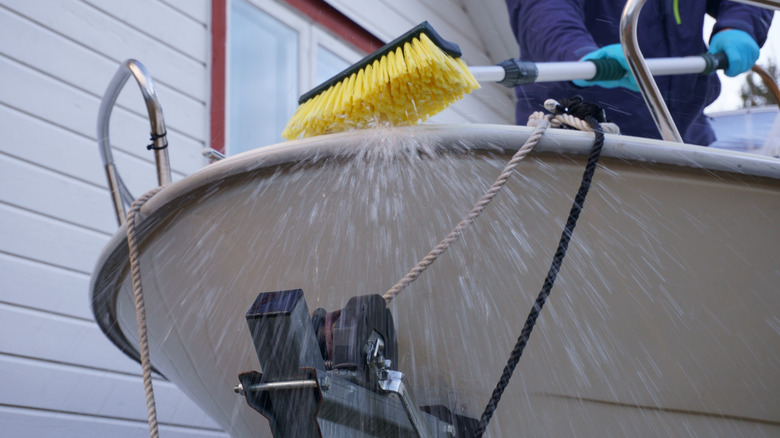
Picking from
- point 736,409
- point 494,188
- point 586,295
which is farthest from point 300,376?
point 736,409

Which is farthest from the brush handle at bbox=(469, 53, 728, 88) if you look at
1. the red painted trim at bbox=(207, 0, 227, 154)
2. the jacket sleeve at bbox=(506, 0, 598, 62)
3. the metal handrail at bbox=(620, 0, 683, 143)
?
the red painted trim at bbox=(207, 0, 227, 154)

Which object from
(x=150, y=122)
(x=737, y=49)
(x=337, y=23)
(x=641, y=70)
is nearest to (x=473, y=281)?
(x=641, y=70)

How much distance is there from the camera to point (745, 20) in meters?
2.66

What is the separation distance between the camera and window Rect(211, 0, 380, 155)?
2980 mm

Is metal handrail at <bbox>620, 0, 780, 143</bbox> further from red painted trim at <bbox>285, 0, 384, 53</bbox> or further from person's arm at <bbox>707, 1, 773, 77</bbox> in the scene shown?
red painted trim at <bbox>285, 0, 384, 53</bbox>

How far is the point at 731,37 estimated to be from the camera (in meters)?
2.52

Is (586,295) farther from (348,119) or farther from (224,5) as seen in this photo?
(224,5)

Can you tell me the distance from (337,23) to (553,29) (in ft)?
4.26

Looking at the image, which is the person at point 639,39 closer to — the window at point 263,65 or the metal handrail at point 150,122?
the window at point 263,65

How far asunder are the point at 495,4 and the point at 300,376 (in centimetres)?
408

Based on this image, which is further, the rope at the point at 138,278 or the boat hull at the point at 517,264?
the rope at the point at 138,278

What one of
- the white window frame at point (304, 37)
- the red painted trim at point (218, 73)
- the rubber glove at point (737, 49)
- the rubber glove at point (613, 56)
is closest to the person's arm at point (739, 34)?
the rubber glove at point (737, 49)

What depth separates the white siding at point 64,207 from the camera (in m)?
2.13

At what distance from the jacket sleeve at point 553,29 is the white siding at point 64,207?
1365 millimetres
